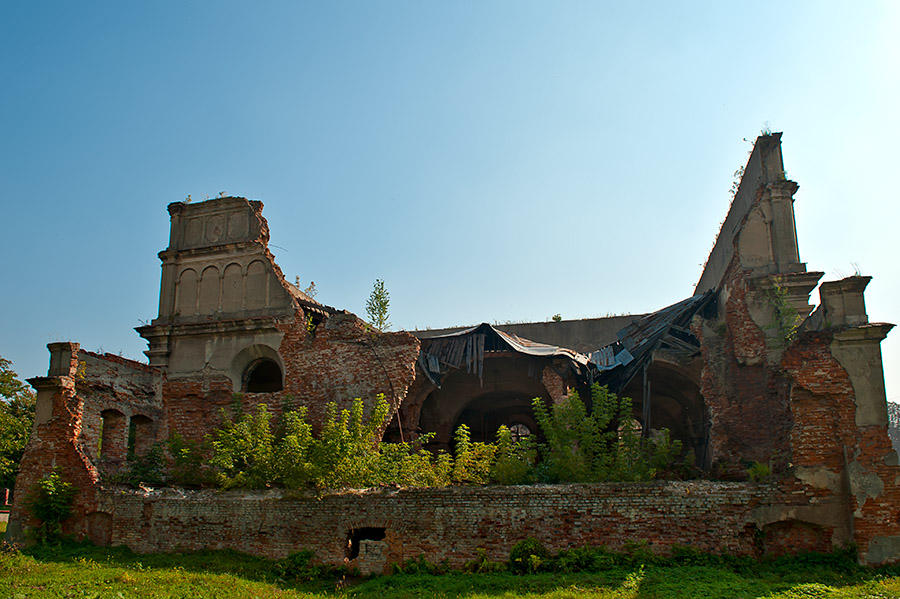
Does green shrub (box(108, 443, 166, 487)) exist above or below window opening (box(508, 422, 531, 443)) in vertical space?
below

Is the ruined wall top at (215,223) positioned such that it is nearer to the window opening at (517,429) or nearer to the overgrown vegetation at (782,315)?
the window opening at (517,429)

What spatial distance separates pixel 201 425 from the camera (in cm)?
1689

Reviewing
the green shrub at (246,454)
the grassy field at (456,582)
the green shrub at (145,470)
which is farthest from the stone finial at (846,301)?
the green shrub at (145,470)

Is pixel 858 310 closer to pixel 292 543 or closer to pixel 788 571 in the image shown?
pixel 788 571

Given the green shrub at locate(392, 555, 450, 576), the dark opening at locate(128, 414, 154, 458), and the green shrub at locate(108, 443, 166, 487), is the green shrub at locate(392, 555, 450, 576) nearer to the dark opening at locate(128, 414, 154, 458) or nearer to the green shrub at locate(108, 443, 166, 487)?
the green shrub at locate(108, 443, 166, 487)

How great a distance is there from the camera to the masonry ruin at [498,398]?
1105cm

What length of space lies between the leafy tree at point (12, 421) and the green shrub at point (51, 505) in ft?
37.5

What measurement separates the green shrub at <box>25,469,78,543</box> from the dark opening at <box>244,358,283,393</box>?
4.82 meters

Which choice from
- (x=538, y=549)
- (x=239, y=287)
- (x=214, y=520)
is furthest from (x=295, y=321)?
(x=538, y=549)

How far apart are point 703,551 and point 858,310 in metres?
4.49


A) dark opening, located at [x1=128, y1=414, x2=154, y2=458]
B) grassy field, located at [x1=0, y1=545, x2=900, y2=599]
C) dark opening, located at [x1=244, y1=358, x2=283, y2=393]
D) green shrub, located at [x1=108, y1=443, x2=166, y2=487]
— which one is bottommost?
grassy field, located at [x1=0, y1=545, x2=900, y2=599]

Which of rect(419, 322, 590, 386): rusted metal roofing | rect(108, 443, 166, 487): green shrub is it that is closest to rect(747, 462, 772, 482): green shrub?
rect(419, 322, 590, 386): rusted metal roofing

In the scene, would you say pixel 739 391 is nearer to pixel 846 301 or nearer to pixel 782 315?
pixel 782 315

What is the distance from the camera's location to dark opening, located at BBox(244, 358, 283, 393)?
18322mm
